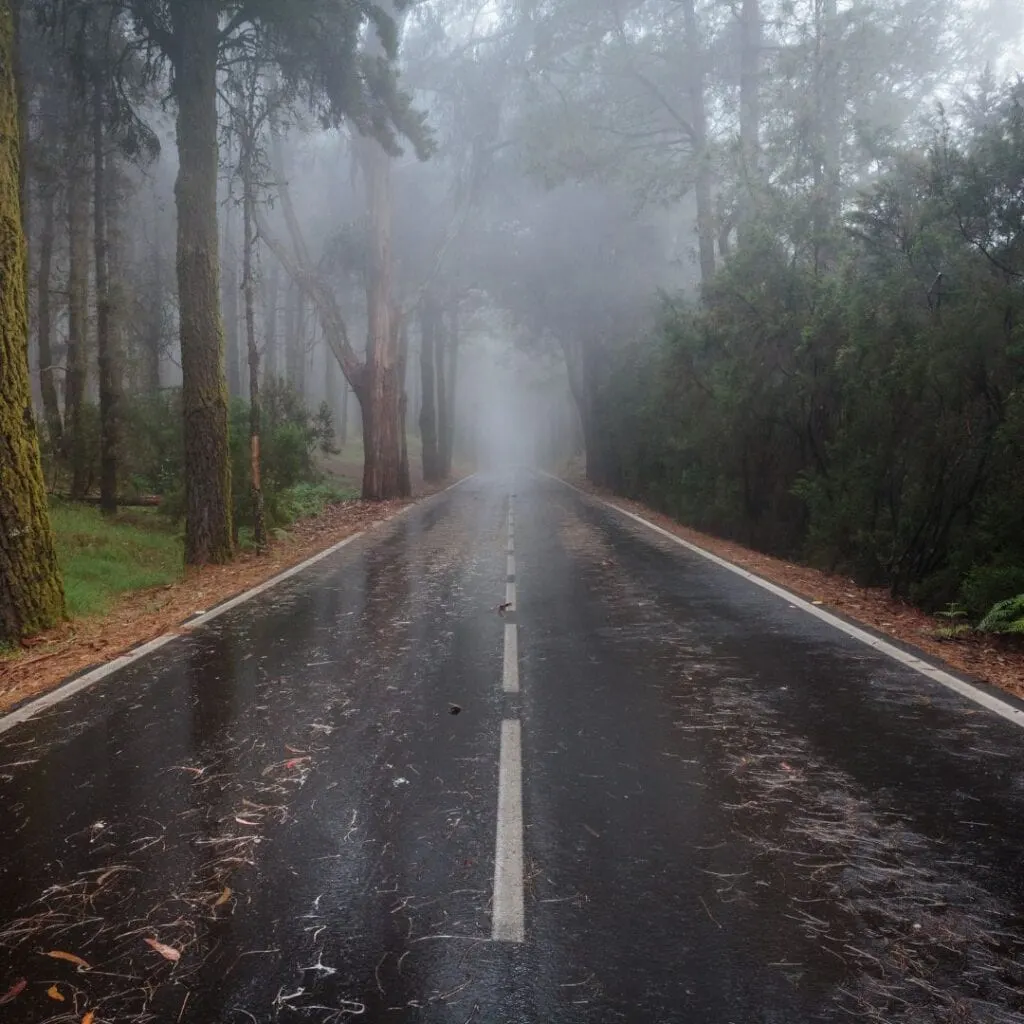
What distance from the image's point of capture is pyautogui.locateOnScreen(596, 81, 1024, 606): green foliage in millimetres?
8930

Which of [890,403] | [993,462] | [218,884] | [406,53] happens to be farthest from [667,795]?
[406,53]

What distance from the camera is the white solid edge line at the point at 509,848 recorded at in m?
3.29

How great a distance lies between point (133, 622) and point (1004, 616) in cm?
880

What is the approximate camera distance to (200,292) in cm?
1306

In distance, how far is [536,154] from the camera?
79.0 feet

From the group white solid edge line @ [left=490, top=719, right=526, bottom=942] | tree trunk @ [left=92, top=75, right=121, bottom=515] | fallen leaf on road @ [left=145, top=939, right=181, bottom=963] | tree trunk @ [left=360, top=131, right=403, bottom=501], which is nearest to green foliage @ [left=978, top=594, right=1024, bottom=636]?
white solid edge line @ [left=490, top=719, right=526, bottom=942]

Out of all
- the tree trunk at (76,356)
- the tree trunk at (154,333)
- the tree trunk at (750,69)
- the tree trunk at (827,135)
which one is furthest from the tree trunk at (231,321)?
the tree trunk at (827,135)

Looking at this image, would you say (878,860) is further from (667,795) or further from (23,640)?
(23,640)

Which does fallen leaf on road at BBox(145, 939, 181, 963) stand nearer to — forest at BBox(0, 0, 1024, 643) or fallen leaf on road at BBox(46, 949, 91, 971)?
fallen leaf on road at BBox(46, 949, 91, 971)

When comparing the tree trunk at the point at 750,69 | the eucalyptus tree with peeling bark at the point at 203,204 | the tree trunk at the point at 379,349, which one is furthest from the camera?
the tree trunk at the point at 379,349

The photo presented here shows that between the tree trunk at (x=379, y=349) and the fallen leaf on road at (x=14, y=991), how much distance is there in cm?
2318

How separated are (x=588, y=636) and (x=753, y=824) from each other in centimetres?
417

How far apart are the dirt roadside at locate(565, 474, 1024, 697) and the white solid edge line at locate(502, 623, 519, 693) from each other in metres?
3.53

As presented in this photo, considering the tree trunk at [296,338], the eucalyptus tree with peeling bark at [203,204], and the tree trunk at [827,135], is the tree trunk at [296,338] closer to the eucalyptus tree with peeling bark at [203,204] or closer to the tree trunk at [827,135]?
the tree trunk at [827,135]
